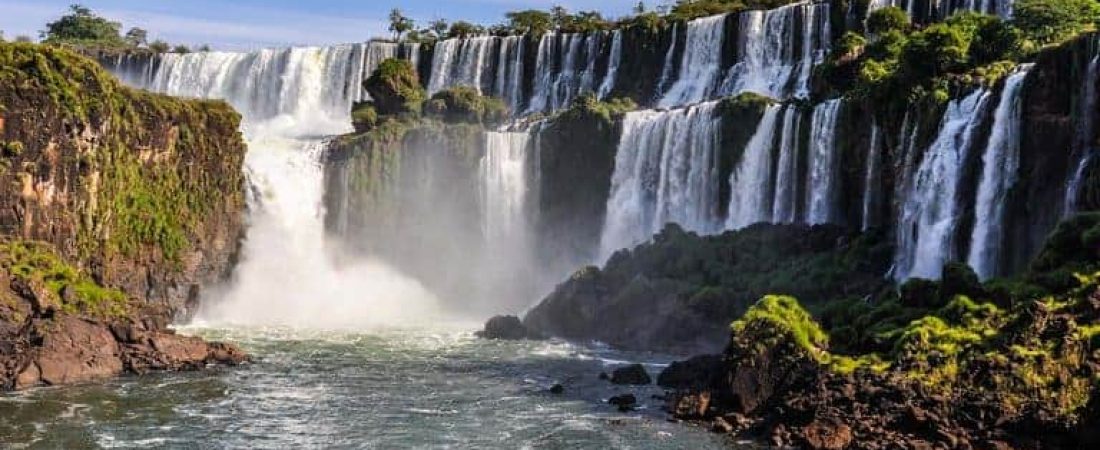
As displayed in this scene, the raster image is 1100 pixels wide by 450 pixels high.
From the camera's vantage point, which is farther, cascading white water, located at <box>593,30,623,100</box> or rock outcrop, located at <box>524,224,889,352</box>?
cascading white water, located at <box>593,30,623,100</box>

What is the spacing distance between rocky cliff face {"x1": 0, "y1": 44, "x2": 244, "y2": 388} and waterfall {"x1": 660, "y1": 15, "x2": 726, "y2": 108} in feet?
91.1

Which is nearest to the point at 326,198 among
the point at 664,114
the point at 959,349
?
the point at 664,114

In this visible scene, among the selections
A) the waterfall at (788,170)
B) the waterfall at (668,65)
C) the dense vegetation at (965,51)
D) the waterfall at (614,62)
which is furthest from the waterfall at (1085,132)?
the waterfall at (614,62)

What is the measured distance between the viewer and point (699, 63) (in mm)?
74562

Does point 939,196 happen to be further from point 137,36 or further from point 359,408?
point 137,36

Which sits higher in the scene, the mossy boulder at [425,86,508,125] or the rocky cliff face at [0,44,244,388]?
the mossy boulder at [425,86,508,125]

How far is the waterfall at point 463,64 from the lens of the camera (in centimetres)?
8288

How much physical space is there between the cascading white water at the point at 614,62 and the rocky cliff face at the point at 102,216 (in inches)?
1083

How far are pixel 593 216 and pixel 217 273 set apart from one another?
20.0 meters

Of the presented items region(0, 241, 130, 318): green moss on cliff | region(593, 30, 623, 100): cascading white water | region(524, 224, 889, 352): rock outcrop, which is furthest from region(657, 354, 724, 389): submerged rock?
region(593, 30, 623, 100): cascading white water

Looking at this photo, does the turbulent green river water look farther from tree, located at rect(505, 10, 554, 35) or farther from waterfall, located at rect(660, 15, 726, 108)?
tree, located at rect(505, 10, 554, 35)

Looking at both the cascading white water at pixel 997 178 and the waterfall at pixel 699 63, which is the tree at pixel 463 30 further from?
the cascading white water at pixel 997 178

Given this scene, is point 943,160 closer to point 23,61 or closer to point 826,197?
point 826,197

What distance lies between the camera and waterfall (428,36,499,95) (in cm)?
8288
